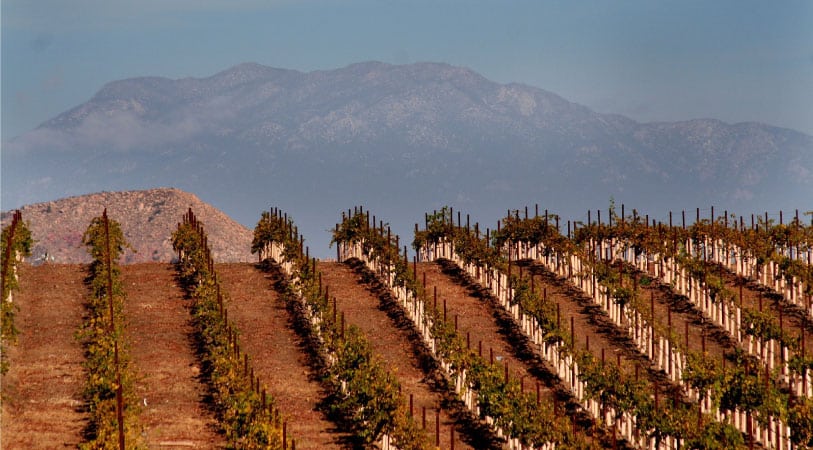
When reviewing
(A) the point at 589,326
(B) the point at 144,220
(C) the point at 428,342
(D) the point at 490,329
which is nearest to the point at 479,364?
(C) the point at 428,342

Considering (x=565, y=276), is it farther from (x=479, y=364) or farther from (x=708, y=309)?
(x=479, y=364)

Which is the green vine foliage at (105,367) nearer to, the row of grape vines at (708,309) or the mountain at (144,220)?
the row of grape vines at (708,309)

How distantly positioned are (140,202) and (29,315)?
63.5 meters

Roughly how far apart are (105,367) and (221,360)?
3.28 metres

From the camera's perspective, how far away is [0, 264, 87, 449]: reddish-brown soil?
109 feet

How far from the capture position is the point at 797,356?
1508 inches

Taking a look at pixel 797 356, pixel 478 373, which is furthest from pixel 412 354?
pixel 797 356

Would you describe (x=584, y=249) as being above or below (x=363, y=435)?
above

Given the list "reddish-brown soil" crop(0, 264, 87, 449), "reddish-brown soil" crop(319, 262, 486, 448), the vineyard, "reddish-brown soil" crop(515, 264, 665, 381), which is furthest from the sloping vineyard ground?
"reddish-brown soil" crop(0, 264, 87, 449)

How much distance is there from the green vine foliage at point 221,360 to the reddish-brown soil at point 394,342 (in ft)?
15.2

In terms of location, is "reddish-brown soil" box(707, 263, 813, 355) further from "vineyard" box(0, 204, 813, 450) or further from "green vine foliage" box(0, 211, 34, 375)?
"green vine foliage" box(0, 211, 34, 375)

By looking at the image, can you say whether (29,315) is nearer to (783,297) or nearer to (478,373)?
(478,373)

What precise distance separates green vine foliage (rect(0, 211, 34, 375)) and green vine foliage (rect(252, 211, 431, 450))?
368 inches

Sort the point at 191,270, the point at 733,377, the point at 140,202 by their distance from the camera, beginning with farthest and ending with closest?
the point at 140,202 → the point at 191,270 → the point at 733,377
